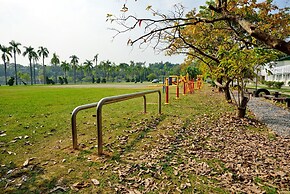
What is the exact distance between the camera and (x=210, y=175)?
9.71 feet

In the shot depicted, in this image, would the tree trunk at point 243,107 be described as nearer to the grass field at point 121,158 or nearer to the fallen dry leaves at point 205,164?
the grass field at point 121,158

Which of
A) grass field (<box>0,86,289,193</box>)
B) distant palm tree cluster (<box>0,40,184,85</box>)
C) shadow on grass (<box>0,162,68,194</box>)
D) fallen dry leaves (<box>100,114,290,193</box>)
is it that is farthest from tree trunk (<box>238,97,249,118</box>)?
distant palm tree cluster (<box>0,40,184,85</box>)

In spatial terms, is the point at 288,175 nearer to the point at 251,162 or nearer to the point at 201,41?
the point at 251,162

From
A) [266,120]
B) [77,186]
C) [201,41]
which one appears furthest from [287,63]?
[77,186]

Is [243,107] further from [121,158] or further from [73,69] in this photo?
[73,69]

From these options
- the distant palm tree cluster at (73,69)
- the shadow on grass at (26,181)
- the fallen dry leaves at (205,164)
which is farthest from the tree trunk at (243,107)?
the distant palm tree cluster at (73,69)

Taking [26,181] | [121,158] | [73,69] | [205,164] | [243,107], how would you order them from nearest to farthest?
[26,181]
[205,164]
[121,158]
[243,107]
[73,69]

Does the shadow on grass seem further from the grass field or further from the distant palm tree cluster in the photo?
the distant palm tree cluster

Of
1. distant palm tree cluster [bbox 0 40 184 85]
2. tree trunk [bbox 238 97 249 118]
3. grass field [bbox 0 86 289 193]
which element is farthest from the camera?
distant palm tree cluster [bbox 0 40 184 85]

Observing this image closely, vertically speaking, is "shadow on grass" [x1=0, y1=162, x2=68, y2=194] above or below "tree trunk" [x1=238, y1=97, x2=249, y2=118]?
below

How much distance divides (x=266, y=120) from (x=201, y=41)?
4889 millimetres

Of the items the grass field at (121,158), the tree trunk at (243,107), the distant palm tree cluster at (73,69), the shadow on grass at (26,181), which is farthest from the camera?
the distant palm tree cluster at (73,69)

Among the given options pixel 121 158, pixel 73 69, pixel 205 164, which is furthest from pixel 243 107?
pixel 73 69

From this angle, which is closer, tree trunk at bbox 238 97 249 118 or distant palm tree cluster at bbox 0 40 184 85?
tree trunk at bbox 238 97 249 118
